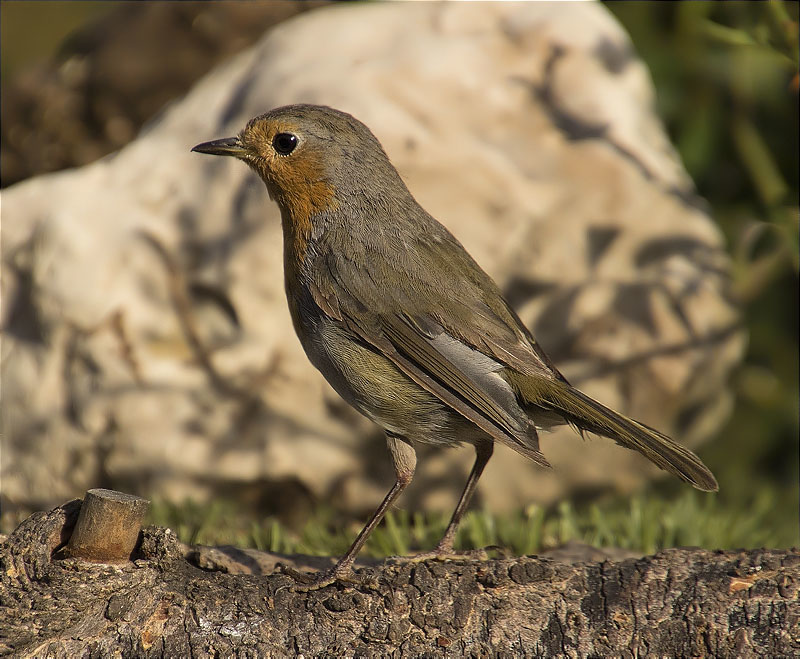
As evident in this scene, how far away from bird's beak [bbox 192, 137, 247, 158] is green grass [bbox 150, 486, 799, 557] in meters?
1.53

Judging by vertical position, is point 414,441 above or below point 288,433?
above

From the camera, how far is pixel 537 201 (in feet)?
15.0

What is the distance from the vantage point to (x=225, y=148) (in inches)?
132

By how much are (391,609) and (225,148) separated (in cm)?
182

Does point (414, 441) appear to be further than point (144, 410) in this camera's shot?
No

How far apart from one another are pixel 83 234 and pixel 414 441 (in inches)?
91.1

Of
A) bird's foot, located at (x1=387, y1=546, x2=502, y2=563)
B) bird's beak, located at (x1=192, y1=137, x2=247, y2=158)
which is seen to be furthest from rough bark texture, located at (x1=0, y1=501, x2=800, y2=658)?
bird's beak, located at (x1=192, y1=137, x2=247, y2=158)

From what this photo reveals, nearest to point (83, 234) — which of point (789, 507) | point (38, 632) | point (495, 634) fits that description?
point (38, 632)

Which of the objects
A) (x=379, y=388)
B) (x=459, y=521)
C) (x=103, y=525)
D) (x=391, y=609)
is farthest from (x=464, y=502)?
(x=103, y=525)

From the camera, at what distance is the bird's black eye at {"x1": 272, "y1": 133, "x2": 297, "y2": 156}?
3312 mm

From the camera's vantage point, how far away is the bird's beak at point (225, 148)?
3.35 m

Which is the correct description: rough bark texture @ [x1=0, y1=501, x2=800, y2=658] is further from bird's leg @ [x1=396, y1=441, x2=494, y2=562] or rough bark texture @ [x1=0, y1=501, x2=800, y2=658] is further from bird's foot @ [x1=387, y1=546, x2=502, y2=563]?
bird's leg @ [x1=396, y1=441, x2=494, y2=562]

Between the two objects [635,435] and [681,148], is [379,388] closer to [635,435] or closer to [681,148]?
[635,435]

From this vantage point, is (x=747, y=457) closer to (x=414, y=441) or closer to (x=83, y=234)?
(x=414, y=441)
